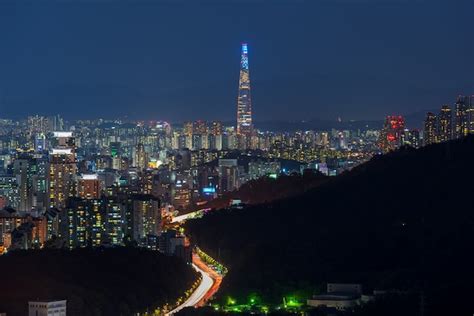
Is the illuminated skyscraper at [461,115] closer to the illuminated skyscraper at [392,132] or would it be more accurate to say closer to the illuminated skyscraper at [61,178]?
the illuminated skyscraper at [392,132]

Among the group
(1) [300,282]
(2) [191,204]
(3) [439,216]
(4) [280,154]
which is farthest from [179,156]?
(1) [300,282]

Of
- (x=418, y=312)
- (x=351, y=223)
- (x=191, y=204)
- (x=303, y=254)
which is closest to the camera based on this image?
(x=418, y=312)

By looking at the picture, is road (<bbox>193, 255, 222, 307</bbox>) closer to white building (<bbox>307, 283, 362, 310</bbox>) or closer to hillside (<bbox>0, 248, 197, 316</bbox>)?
hillside (<bbox>0, 248, 197, 316</bbox>)

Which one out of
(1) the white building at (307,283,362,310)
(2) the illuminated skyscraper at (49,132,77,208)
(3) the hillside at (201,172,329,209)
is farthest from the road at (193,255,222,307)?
(2) the illuminated skyscraper at (49,132,77,208)

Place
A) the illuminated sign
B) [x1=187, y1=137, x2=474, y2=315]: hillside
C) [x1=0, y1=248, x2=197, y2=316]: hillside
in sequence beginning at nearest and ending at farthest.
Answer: [x1=0, y1=248, x2=197, y2=316]: hillside < [x1=187, y1=137, x2=474, y2=315]: hillside < the illuminated sign

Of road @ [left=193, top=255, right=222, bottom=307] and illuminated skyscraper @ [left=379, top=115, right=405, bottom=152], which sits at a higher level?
illuminated skyscraper @ [left=379, top=115, right=405, bottom=152]

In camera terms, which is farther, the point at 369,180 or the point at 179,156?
the point at 179,156

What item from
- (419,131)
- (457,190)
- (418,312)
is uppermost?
(419,131)

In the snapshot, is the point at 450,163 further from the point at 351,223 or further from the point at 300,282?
the point at 300,282
